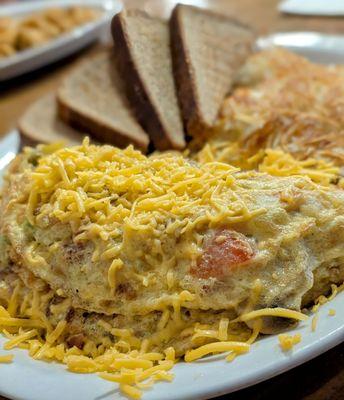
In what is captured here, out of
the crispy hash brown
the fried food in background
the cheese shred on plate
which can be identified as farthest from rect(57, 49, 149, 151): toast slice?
the fried food in background

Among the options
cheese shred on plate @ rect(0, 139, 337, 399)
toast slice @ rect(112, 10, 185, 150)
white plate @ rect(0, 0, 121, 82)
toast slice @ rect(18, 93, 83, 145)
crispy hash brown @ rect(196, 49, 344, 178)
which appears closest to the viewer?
cheese shred on plate @ rect(0, 139, 337, 399)

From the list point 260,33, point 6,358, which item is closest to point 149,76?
point 6,358

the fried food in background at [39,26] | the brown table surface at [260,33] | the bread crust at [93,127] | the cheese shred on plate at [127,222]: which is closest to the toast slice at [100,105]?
the bread crust at [93,127]

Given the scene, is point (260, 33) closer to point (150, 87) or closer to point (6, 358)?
point (150, 87)

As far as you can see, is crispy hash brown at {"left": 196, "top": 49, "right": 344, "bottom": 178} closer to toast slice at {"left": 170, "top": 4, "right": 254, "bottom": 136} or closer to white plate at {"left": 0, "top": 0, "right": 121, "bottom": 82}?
toast slice at {"left": 170, "top": 4, "right": 254, "bottom": 136}

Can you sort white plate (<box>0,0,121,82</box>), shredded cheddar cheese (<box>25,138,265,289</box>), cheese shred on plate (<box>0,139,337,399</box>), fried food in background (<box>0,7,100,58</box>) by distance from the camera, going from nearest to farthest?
cheese shred on plate (<box>0,139,337,399</box>)
shredded cheddar cheese (<box>25,138,265,289</box>)
white plate (<box>0,0,121,82</box>)
fried food in background (<box>0,7,100,58</box>)

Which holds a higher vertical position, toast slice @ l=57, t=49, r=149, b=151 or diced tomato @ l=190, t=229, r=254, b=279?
diced tomato @ l=190, t=229, r=254, b=279

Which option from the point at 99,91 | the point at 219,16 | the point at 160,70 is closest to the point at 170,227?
the point at 160,70

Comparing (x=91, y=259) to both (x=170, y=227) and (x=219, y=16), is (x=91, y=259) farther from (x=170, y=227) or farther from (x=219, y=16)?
→ (x=219, y=16)

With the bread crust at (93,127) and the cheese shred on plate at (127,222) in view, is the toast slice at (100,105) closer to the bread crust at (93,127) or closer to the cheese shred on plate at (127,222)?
the bread crust at (93,127)
